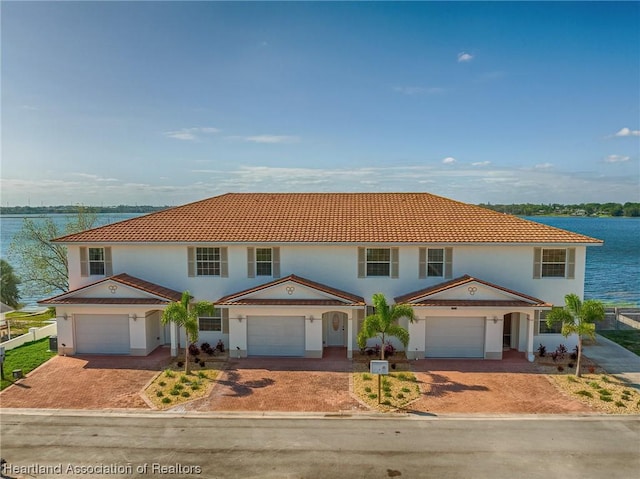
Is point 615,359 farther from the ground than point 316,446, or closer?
closer

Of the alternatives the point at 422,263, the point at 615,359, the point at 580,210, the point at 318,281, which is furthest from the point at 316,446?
the point at 580,210

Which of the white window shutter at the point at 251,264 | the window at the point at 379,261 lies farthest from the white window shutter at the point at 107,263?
the window at the point at 379,261

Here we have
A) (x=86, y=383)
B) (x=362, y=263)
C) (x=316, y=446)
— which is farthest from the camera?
(x=362, y=263)

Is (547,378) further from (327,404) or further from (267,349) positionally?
(267,349)

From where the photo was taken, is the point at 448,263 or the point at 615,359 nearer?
the point at 615,359

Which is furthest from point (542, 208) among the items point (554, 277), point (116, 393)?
point (116, 393)

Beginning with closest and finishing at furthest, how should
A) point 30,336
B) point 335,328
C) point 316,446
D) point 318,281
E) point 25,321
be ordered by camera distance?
point 316,446
point 318,281
point 335,328
point 30,336
point 25,321

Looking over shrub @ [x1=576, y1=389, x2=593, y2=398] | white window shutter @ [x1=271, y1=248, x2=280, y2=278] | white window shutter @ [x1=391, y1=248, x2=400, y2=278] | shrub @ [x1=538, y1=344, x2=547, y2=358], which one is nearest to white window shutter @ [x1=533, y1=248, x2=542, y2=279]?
shrub @ [x1=538, y1=344, x2=547, y2=358]

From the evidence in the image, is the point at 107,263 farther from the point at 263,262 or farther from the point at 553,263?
the point at 553,263
